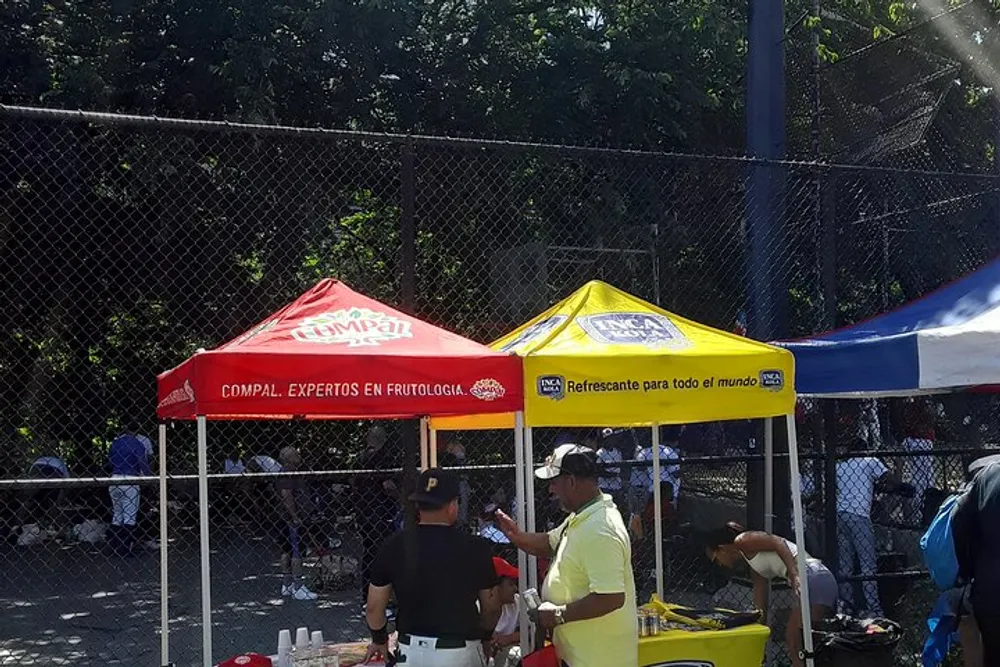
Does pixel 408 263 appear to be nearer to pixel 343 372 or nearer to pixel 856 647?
pixel 343 372

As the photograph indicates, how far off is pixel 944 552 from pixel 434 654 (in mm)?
2522

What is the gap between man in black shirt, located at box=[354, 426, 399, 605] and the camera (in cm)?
948

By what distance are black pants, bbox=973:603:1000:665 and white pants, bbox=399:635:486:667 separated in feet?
7.73

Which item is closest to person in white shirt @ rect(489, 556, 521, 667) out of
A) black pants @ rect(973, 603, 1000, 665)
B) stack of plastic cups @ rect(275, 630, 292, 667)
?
stack of plastic cups @ rect(275, 630, 292, 667)

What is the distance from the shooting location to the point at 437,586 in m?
4.48

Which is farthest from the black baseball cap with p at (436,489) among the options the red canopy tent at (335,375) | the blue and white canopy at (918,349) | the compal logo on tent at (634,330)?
the blue and white canopy at (918,349)

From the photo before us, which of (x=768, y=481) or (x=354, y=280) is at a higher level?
(x=354, y=280)

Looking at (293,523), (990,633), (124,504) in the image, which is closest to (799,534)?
(990,633)

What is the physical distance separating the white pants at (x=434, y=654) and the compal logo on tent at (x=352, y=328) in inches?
52.2

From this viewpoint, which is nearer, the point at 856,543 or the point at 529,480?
the point at 529,480

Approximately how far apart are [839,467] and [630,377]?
507 cm

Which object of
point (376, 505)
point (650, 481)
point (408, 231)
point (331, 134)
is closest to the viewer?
point (331, 134)

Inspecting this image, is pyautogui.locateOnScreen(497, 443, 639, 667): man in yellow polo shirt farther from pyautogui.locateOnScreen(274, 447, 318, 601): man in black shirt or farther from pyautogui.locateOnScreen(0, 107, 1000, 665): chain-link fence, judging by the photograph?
pyautogui.locateOnScreen(274, 447, 318, 601): man in black shirt

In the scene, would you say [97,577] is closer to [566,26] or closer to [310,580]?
[310,580]
